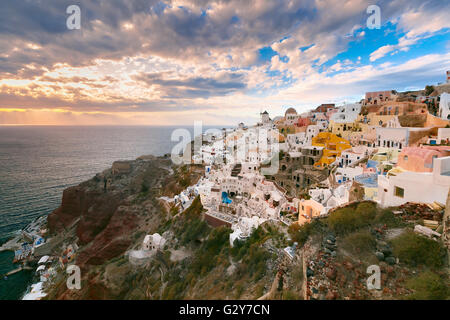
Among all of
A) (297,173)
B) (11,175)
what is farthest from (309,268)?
(11,175)

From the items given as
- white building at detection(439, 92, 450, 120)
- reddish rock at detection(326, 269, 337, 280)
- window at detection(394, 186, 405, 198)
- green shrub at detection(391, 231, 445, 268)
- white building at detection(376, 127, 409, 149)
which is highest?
white building at detection(439, 92, 450, 120)

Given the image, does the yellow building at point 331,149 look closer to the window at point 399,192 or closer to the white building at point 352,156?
the white building at point 352,156

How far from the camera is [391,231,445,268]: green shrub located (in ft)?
21.4

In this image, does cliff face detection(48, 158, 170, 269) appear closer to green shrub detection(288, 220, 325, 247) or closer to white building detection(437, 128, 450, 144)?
green shrub detection(288, 220, 325, 247)

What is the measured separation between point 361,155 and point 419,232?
50.4 ft

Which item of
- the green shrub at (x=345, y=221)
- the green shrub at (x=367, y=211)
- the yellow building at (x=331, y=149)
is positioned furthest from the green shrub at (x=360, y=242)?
the yellow building at (x=331, y=149)

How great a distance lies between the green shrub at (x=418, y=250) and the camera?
6.52m

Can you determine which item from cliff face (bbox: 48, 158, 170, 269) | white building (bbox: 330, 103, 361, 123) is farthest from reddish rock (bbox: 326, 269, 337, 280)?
white building (bbox: 330, 103, 361, 123)

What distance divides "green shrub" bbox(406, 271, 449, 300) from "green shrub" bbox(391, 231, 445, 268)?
0.49 meters

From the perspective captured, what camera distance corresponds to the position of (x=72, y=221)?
33.5 metres

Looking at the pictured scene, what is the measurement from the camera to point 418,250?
6879 mm

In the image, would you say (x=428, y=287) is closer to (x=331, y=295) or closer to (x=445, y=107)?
(x=331, y=295)

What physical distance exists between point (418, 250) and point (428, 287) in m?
1.34
